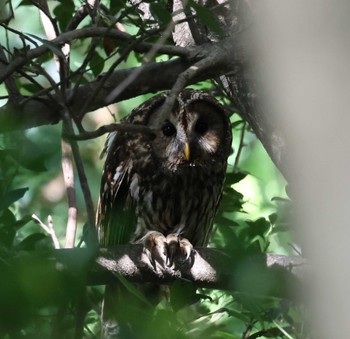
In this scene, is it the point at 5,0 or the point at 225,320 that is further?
the point at 225,320

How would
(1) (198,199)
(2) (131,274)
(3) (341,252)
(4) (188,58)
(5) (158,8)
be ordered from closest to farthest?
(3) (341,252) < (5) (158,8) < (2) (131,274) < (4) (188,58) < (1) (198,199)

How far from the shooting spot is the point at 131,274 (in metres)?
2.74

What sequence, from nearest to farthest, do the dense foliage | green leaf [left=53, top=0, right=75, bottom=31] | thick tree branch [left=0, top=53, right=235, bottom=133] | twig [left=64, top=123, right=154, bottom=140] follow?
the dense foliage
twig [left=64, top=123, right=154, bottom=140]
thick tree branch [left=0, top=53, right=235, bottom=133]
green leaf [left=53, top=0, right=75, bottom=31]

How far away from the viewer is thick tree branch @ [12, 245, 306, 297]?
1.43 meters

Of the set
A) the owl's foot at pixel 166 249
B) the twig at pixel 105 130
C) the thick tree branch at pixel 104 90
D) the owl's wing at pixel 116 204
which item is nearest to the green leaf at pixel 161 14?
the thick tree branch at pixel 104 90

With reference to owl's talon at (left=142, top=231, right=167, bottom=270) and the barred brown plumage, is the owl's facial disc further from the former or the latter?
owl's talon at (left=142, top=231, right=167, bottom=270)

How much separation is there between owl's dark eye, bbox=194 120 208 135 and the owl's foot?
1.69ft

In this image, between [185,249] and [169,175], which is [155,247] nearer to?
[185,249]

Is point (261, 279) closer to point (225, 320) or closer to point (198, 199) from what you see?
point (225, 320)

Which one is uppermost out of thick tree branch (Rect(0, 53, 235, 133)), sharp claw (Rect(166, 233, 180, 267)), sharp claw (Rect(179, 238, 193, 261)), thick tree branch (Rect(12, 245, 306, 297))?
thick tree branch (Rect(0, 53, 235, 133))

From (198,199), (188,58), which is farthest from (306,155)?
(198,199)

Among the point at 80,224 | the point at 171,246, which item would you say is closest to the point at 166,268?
the point at 171,246

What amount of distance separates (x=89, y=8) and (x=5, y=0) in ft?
1.28

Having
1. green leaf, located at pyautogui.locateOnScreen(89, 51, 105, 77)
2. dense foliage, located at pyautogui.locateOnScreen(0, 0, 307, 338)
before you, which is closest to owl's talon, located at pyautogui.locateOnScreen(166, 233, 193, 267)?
dense foliage, located at pyautogui.locateOnScreen(0, 0, 307, 338)
